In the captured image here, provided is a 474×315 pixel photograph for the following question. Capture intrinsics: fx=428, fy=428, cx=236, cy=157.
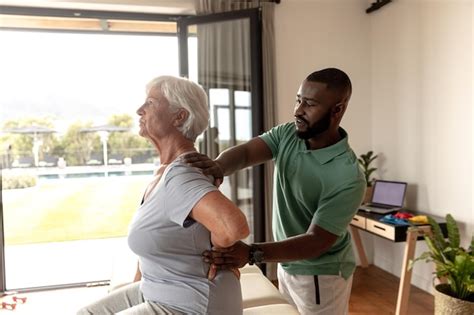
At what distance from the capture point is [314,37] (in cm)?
392

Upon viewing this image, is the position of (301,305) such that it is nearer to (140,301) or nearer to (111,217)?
(140,301)

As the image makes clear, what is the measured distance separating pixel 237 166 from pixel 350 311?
6.31ft

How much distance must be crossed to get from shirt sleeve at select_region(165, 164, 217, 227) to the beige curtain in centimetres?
251

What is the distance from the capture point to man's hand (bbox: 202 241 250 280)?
1.25m

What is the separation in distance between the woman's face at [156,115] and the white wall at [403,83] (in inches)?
95.7

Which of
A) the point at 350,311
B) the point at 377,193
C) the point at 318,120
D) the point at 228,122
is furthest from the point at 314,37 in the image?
the point at 318,120

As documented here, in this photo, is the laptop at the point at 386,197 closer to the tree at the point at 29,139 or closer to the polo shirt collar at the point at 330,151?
the polo shirt collar at the point at 330,151

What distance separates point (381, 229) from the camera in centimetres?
312

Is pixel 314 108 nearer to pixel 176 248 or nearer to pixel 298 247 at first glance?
pixel 298 247

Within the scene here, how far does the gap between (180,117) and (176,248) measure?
416mm

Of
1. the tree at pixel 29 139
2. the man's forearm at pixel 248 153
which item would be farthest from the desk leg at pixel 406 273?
the tree at pixel 29 139

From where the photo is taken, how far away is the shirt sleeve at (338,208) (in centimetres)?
143

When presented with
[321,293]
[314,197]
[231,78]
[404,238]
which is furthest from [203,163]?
[231,78]

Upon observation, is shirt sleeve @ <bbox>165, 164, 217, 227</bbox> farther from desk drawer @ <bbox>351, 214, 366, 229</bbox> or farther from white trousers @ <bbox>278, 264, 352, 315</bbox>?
desk drawer @ <bbox>351, 214, 366, 229</bbox>
